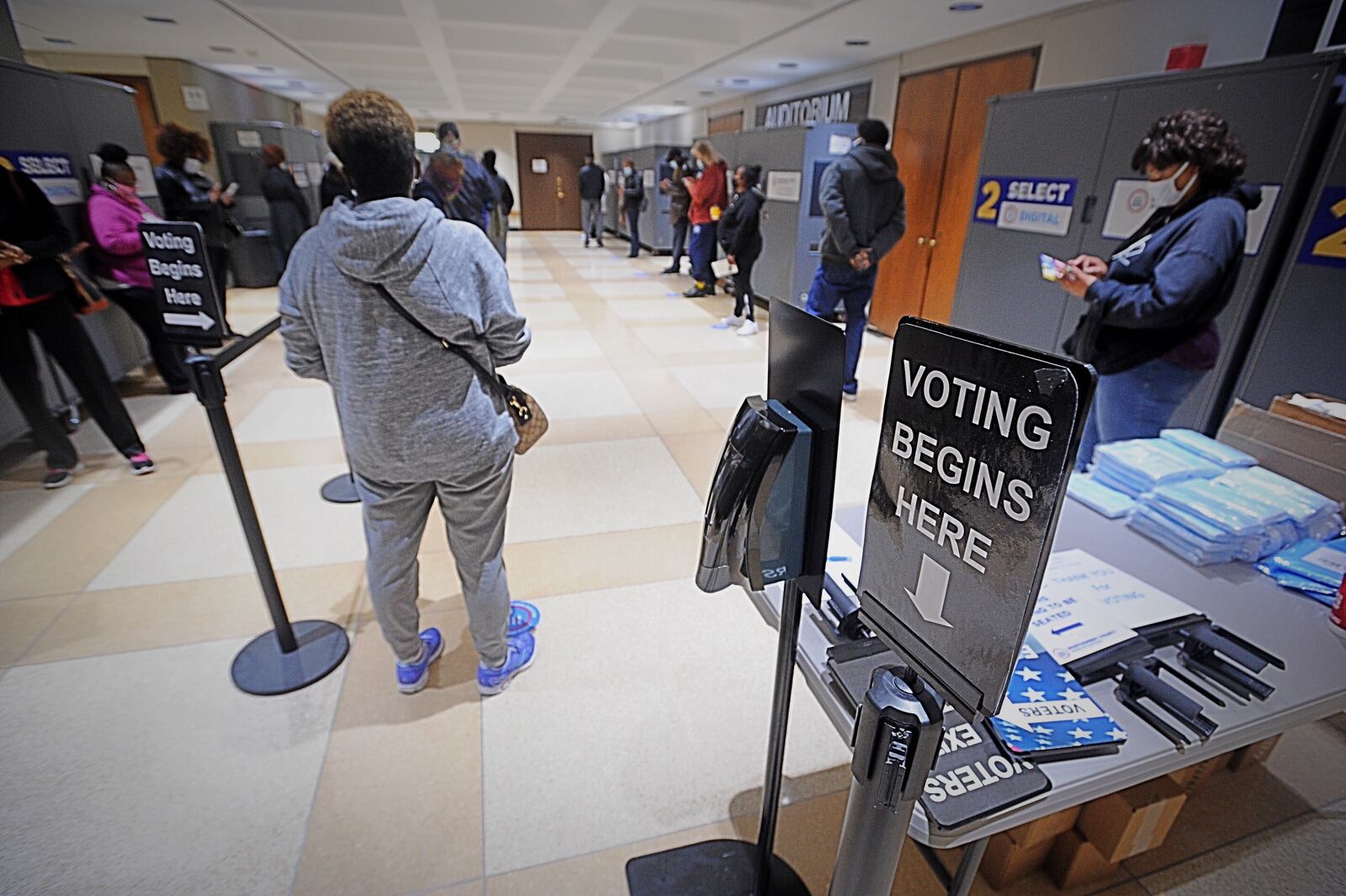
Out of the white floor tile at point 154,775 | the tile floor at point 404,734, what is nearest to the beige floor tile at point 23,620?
the tile floor at point 404,734

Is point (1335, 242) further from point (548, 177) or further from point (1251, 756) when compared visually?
point (548, 177)

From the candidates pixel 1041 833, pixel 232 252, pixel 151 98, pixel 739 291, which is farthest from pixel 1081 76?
pixel 151 98

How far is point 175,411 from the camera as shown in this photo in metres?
4.39

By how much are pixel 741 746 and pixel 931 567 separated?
4.92ft

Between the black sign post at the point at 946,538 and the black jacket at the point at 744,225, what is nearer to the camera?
the black sign post at the point at 946,538

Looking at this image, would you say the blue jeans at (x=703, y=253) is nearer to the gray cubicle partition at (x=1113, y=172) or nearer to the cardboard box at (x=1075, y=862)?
the gray cubicle partition at (x=1113, y=172)

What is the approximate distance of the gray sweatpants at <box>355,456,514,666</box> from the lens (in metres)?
1.79

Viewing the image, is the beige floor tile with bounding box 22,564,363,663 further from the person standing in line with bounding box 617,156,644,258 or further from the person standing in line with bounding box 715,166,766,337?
the person standing in line with bounding box 617,156,644,258

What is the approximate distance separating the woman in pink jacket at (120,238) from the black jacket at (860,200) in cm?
401

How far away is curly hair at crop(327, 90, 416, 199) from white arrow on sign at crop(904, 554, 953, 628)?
4.44 ft

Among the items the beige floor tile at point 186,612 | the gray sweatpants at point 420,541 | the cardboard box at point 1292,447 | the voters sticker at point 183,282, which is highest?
the voters sticker at point 183,282

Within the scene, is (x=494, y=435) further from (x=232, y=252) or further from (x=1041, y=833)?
(x=232, y=252)

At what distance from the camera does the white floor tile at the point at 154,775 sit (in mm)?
1614

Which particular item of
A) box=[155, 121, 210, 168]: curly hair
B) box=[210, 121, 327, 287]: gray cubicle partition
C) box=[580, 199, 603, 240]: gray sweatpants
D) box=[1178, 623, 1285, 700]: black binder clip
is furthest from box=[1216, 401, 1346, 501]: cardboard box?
box=[580, 199, 603, 240]: gray sweatpants
